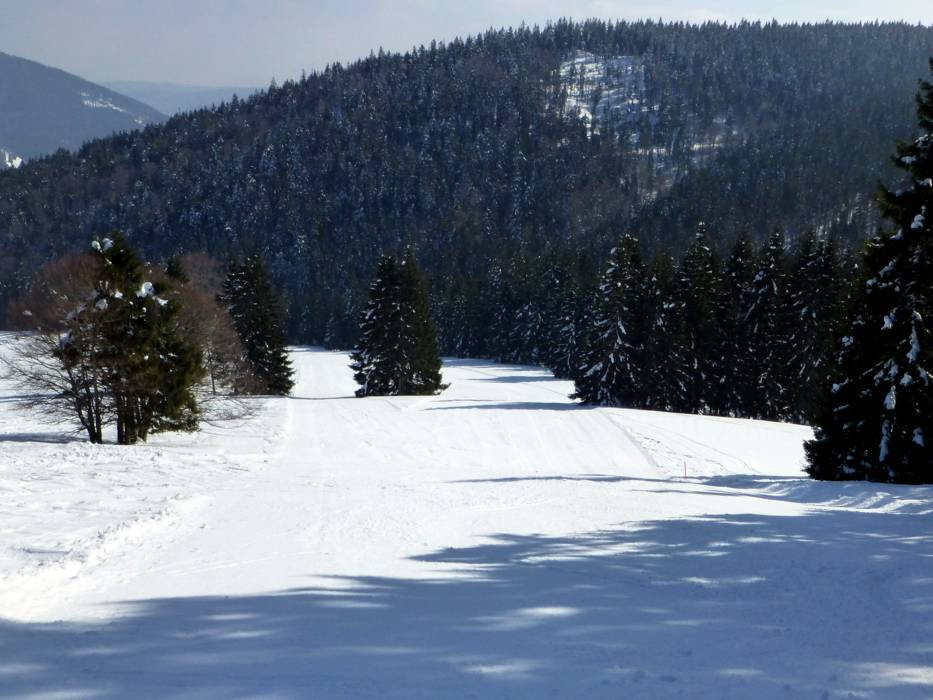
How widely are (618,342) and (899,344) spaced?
74.0ft

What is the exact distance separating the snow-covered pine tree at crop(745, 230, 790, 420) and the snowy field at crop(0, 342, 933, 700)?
1055 inches

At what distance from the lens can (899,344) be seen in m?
17.2

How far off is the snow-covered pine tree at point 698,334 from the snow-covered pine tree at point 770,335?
2221mm

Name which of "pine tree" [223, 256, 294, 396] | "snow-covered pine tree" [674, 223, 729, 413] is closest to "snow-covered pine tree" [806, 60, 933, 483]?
"snow-covered pine tree" [674, 223, 729, 413]

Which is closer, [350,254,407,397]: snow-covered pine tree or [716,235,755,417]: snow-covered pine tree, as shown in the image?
[716,235,755,417]: snow-covered pine tree

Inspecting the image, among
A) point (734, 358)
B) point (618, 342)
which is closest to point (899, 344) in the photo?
point (618, 342)

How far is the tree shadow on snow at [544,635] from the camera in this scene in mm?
4875

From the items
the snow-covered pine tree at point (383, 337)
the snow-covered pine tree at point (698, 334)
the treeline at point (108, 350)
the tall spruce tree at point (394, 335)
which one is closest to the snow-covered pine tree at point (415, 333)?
the tall spruce tree at point (394, 335)

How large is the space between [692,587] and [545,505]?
5.96 meters

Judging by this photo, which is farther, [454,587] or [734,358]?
[734,358]

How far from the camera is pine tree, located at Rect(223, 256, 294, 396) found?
4641 cm

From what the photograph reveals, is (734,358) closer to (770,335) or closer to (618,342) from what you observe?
(770,335)

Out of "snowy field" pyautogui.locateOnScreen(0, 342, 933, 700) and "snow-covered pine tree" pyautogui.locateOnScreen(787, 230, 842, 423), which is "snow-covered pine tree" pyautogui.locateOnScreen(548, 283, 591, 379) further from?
"snowy field" pyautogui.locateOnScreen(0, 342, 933, 700)

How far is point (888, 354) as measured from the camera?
17.4m
